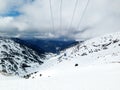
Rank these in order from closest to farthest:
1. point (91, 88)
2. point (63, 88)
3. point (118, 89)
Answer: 1. point (118, 89)
2. point (91, 88)
3. point (63, 88)

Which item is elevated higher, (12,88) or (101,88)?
(12,88)

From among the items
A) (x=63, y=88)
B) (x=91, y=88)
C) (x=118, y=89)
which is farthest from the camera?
(x=63, y=88)

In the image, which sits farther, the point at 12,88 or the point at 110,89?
the point at 12,88

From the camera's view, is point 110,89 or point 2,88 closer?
point 110,89

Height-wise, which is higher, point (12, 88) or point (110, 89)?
point (12, 88)

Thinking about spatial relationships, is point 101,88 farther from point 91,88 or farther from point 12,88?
point 12,88

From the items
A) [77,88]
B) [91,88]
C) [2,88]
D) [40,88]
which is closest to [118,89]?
[91,88]

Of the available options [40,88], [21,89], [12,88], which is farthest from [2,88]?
[40,88]

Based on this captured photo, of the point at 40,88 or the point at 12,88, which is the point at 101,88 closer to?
the point at 40,88
